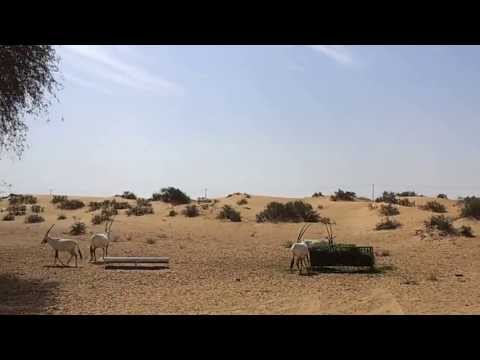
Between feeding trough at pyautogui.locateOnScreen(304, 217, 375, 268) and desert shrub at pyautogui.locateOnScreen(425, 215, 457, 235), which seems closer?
feeding trough at pyautogui.locateOnScreen(304, 217, 375, 268)

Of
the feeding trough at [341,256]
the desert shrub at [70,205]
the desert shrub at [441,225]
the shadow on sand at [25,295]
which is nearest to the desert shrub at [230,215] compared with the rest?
the desert shrub at [441,225]

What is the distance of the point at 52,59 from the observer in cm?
1429

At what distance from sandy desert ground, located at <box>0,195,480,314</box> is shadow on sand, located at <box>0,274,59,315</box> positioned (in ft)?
0.07

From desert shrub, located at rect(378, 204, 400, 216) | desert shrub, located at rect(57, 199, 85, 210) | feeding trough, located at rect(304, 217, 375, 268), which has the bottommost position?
feeding trough, located at rect(304, 217, 375, 268)

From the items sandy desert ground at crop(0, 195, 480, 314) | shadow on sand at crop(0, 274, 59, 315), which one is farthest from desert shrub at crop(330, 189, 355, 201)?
shadow on sand at crop(0, 274, 59, 315)

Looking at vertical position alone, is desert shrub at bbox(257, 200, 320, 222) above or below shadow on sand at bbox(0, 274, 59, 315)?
above

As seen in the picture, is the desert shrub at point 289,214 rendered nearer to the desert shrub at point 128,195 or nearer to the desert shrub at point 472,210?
the desert shrub at point 472,210

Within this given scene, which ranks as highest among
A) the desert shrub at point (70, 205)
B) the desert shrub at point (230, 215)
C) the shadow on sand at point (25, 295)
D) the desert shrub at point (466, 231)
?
the desert shrub at point (70, 205)

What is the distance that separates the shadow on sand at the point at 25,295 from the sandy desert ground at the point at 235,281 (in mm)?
21

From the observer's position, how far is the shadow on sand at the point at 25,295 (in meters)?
10.2

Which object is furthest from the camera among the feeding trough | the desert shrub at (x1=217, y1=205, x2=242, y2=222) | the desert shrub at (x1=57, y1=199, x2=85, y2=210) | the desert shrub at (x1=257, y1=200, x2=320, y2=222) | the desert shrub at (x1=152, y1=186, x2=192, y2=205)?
the desert shrub at (x1=152, y1=186, x2=192, y2=205)

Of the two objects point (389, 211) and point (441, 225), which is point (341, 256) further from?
point (389, 211)

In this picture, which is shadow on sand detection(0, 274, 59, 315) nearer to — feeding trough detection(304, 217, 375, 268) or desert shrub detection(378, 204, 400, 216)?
feeding trough detection(304, 217, 375, 268)

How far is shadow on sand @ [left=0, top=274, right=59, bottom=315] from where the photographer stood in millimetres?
10234
